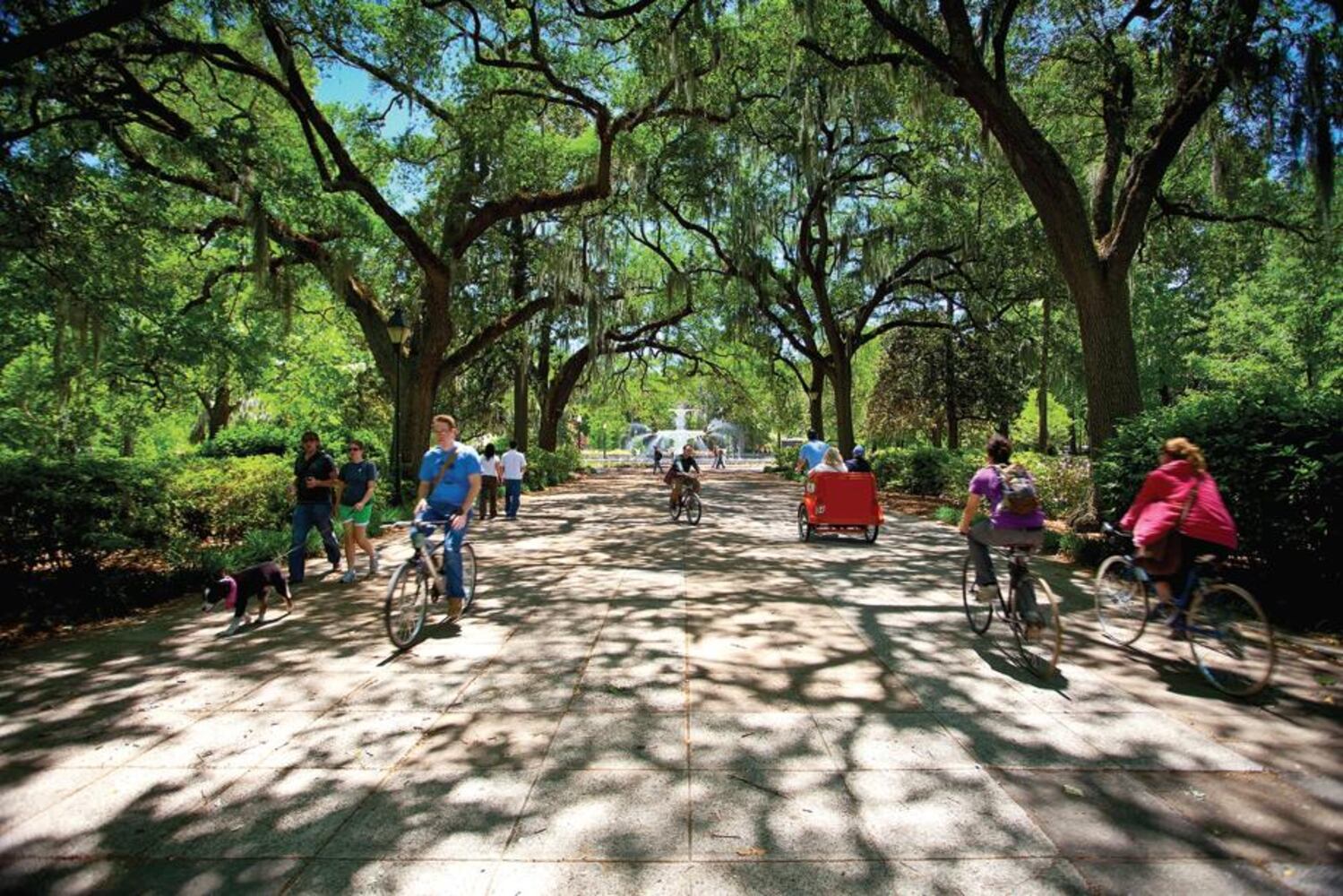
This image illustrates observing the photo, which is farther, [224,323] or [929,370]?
[929,370]

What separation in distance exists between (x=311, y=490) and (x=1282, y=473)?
389 inches

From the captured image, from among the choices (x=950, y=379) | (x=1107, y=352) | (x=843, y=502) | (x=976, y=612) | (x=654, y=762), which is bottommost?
(x=654, y=762)

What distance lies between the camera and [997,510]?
211 inches

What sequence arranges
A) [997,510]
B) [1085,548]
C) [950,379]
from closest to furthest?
1. [997,510]
2. [1085,548]
3. [950,379]

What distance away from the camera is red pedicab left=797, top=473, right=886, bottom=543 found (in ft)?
37.6

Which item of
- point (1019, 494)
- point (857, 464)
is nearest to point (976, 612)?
point (1019, 494)

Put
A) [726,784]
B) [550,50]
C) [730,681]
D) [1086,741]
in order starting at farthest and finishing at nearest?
[550,50] → [730,681] → [1086,741] → [726,784]

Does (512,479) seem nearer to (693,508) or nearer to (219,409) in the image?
(693,508)

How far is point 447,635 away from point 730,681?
2724 millimetres

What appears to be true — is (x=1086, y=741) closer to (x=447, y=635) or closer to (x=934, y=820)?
(x=934, y=820)

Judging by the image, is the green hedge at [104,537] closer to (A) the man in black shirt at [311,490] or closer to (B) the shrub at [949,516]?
(A) the man in black shirt at [311,490]

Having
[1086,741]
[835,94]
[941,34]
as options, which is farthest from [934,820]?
[835,94]

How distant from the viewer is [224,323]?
49.3ft

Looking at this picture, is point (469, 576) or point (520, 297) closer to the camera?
point (469, 576)
